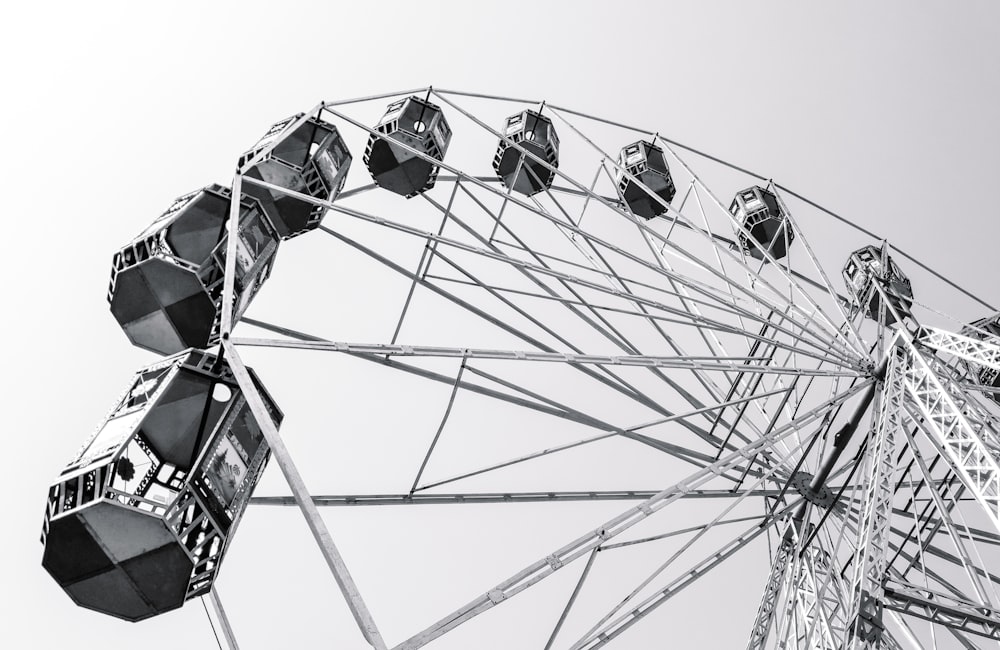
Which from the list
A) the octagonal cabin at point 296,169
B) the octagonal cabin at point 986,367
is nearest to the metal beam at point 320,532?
the octagonal cabin at point 296,169

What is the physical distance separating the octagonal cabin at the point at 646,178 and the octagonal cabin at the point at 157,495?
12.0 meters

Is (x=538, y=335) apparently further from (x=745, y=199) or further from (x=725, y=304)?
(x=725, y=304)

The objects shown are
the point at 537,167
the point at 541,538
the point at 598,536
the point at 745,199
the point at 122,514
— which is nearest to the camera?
the point at 122,514

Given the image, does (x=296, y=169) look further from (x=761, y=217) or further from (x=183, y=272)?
(x=761, y=217)

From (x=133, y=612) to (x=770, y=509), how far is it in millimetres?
9640

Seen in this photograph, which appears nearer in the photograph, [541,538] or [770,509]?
[770,509]

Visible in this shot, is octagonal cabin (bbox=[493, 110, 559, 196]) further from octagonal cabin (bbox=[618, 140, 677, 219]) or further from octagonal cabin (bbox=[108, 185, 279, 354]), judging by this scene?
octagonal cabin (bbox=[108, 185, 279, 354])

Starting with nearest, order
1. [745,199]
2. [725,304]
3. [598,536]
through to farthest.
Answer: [598,536] → [725,304] → [745,199]

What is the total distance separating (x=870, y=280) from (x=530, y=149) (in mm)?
6600

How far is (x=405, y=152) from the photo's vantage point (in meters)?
15.9

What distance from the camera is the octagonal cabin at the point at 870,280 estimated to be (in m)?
16.5

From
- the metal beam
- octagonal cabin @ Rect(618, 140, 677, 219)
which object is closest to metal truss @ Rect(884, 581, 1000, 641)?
the metal beam

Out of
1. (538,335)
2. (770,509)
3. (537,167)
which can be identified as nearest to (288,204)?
(537,167)

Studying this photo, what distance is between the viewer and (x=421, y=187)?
52.3 ft
